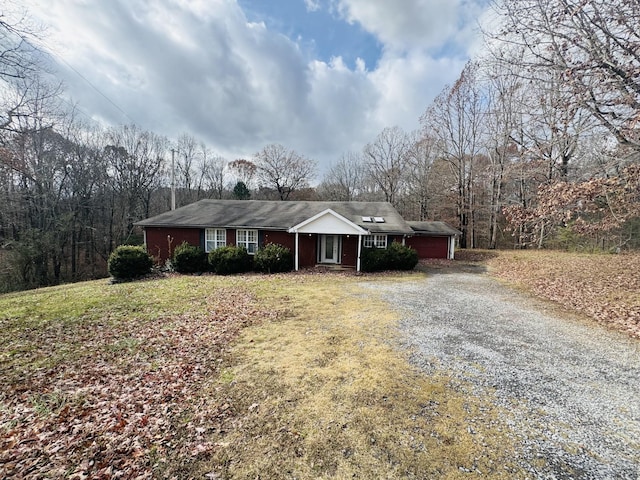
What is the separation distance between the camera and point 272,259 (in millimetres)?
14758

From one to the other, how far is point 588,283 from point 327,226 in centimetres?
1115

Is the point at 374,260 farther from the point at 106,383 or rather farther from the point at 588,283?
the point at 106,383

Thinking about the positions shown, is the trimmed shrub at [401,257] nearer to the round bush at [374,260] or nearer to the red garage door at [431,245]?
the round bush at [374,260]

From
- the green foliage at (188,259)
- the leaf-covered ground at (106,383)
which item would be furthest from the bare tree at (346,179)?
the leaf-covered ground at (106,383)

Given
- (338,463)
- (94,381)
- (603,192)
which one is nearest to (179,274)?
(94,381)

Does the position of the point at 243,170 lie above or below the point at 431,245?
above

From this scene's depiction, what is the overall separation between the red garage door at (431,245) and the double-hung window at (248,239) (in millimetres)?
10892

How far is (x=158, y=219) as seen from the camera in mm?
16953

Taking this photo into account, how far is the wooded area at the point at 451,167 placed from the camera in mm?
7070

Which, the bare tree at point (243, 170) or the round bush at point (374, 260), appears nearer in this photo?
the round bush at point (374, 260)

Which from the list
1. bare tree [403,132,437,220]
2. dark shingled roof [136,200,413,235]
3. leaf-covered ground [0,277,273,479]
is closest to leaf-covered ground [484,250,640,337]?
dark shingled roof [136,200,413,235]

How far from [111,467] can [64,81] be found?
16.1 m

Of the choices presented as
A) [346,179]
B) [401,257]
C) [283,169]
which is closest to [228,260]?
[401,257]

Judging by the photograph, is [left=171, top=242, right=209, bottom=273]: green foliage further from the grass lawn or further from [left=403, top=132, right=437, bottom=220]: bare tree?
[left=403, top=132, right=437, bottom=220]: bare tree
